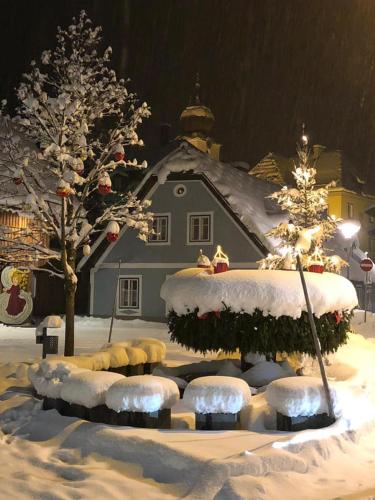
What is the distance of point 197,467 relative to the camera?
6.46 metres

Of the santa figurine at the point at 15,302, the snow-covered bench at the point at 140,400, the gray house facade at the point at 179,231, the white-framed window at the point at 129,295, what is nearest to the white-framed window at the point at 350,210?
the gray house facade at the point at 179,231

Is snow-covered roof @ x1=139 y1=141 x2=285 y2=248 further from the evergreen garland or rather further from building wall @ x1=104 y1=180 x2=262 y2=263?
the evergreen garland

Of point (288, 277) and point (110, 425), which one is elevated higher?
point (288, 277)

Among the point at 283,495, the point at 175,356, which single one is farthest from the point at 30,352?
the point at 283,495

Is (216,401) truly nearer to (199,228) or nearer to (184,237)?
(199,228)

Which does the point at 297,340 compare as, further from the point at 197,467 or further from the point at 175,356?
the point at 175,356

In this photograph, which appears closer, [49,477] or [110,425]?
[49,477]

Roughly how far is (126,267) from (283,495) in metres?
23.6

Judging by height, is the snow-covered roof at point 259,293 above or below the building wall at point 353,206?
below

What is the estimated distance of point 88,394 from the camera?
8.19 meters

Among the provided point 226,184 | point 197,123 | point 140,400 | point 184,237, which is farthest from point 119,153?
point 197,123

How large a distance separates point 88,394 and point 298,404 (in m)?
2.61

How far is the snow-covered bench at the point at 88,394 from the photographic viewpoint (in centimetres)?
820

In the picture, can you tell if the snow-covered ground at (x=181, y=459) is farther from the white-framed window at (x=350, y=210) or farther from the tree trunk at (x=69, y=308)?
the white-framed window at (x=350, y=210)
